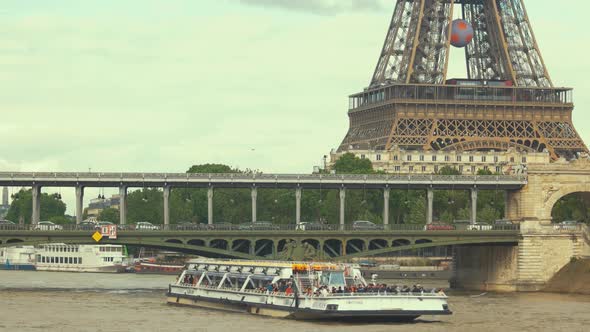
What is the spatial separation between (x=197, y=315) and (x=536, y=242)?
49.6 metres

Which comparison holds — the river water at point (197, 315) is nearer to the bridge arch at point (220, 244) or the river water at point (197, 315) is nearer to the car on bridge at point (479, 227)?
the bridge arch at point (220, 244)

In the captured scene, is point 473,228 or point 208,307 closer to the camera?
point 208,307

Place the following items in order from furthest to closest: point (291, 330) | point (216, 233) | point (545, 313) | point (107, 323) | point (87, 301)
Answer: point (216, 233)
point (87, 301)
point (545, 313)
point (107, 323)
point (291, 330)

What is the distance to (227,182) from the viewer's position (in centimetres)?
15775

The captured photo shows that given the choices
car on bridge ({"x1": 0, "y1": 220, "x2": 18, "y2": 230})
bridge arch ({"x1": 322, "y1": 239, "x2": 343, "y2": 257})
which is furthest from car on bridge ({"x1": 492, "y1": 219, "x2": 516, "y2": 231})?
car on bridge ({"x1": 0, "y1": 220, "x2": 18, "y2": 230})

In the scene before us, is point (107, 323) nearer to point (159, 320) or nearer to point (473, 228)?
point (159, 320)

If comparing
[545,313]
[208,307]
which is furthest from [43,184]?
[545,313]

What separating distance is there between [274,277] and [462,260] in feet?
176

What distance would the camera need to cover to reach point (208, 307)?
125000 millimetres

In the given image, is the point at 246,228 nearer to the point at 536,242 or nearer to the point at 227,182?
the point at 227,182

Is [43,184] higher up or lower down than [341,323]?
higher up

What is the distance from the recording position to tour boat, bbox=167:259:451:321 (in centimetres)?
10725

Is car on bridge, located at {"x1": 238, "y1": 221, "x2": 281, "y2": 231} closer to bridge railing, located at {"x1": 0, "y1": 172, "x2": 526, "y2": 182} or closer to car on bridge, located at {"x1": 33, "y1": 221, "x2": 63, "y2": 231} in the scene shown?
bridge railing, located at {"x1": 0, "y1": 172, "x2": 526, "y2": 182}

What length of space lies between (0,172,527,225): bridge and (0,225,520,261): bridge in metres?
4.67
